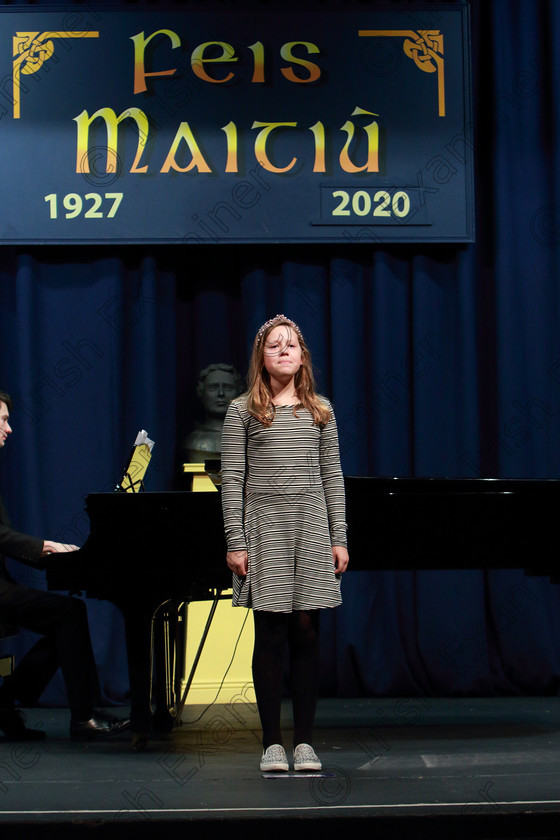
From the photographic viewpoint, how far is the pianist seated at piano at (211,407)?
15.0 feet

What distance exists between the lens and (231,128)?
4.77 metres

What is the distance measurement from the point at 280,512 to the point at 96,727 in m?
1.27

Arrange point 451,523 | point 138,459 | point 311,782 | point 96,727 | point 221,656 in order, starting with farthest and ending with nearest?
point 221,656, point 138,459, point 96,727, point 451,523, point 311,782

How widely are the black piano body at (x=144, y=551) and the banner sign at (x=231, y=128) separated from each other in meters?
1.86

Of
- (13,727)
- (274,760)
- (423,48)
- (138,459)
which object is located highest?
(423,48)

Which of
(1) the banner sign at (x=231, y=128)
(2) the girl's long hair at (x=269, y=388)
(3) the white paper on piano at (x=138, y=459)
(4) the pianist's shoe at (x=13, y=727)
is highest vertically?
(1) the banner sign at (x=231, y=128)

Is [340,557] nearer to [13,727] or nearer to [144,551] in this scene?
[144,551]

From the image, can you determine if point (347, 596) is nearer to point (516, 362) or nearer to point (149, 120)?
point (516, 362)

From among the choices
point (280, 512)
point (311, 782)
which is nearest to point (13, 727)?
point (311, 782)

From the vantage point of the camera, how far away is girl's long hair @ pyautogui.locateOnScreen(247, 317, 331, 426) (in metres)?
2.86

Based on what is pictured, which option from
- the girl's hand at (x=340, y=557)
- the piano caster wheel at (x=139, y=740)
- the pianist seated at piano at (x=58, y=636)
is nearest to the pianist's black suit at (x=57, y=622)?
the pianist seated at piano at (x=58, y=636)

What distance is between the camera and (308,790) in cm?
257

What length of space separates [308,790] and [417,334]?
2.74 meters

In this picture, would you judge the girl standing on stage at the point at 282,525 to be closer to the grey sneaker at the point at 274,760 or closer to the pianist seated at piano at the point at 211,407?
the grey sneaker at the point at 274,760
